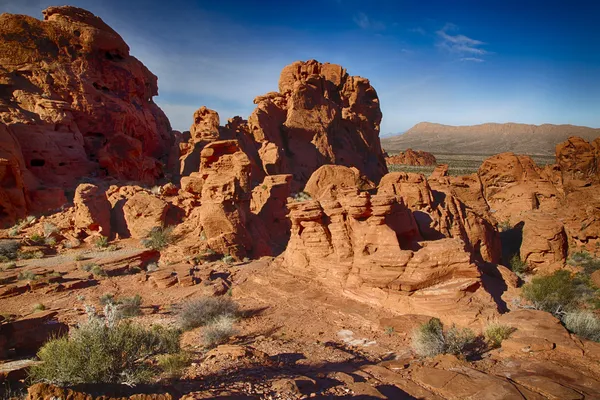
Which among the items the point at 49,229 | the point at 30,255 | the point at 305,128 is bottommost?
the point at 30,255

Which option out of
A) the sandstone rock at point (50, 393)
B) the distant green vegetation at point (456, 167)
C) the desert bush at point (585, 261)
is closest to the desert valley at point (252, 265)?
the sandstone rock at point (50, 393)

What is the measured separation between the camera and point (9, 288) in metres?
11.4

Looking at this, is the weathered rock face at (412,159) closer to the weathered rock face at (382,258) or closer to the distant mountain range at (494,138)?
the distant mountain range at (494,138)

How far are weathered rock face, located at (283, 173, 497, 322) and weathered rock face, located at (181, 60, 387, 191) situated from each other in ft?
53.7

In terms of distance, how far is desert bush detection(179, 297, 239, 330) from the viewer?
952 cm

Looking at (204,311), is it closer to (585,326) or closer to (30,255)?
(585,326)

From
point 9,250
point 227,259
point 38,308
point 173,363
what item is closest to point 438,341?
point 173,363

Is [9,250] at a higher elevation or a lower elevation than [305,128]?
lower

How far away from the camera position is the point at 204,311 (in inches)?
383

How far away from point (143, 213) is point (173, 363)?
43.0 ft

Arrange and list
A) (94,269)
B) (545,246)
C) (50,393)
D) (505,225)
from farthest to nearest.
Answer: (505,225), (545,246), (94,269), (50,393)

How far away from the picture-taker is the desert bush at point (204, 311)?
9524 mm

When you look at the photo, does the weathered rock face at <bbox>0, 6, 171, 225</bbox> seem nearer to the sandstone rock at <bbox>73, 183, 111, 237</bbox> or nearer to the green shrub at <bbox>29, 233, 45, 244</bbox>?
the green shrub at <bbox>29, 233, 45, 244</bbox>

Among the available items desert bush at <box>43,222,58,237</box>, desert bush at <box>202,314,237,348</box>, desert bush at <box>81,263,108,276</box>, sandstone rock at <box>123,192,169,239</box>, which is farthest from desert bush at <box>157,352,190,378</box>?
desert bush at <box>43,222,58,237</box>
